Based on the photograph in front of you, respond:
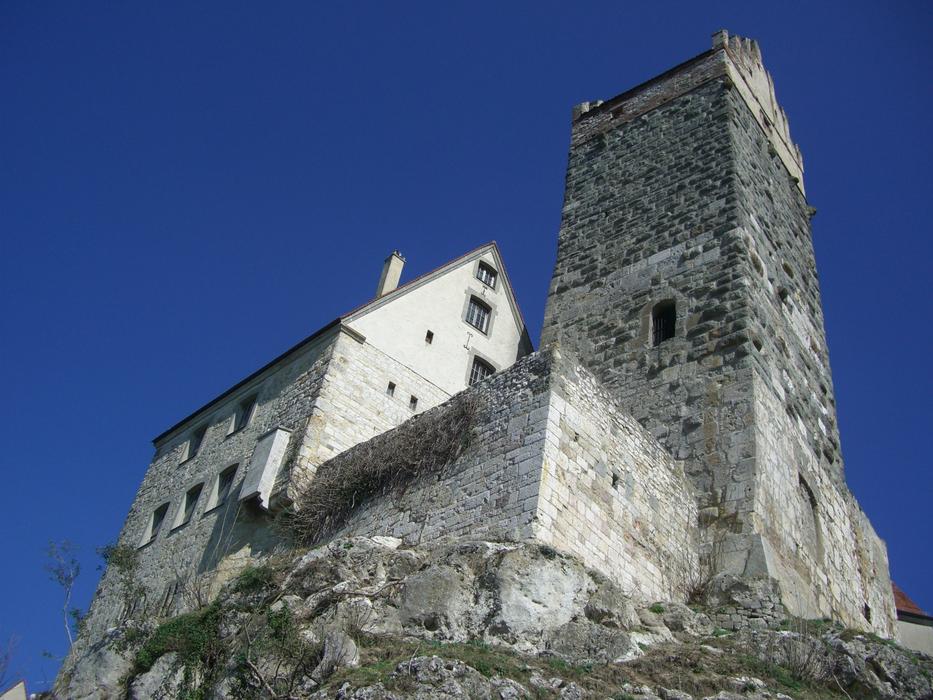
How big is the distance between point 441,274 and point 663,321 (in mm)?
6143

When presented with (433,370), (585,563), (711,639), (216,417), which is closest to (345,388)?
(433,370)

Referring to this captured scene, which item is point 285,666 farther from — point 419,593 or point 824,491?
point 824,491

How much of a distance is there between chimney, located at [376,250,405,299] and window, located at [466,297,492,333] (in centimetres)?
180

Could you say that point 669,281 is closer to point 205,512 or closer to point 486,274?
point 486,274

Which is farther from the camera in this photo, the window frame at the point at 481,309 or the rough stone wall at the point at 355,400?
the window frame at the point at 481,309

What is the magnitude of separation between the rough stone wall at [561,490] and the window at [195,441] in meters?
7.82

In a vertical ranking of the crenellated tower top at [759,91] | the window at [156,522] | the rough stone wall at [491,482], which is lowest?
the rough stone wall at [491,482]

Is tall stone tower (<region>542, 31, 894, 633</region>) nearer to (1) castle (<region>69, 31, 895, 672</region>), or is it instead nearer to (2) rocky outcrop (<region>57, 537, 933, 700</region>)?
(1) castle (<region>69, 31, 895, 672</region>)

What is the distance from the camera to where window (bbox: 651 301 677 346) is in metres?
17.7

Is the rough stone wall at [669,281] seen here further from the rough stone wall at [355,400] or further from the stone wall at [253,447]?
the stone wall at [253,447]

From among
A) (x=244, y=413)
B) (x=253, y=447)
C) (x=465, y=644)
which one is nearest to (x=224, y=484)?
(x=253, y=447)

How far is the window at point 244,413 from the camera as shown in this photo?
20.6 m

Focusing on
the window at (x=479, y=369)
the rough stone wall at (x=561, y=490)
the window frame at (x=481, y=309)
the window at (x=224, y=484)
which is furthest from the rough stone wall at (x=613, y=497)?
the window at (x=224, y=484)

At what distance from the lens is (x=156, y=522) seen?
21.1 metres
